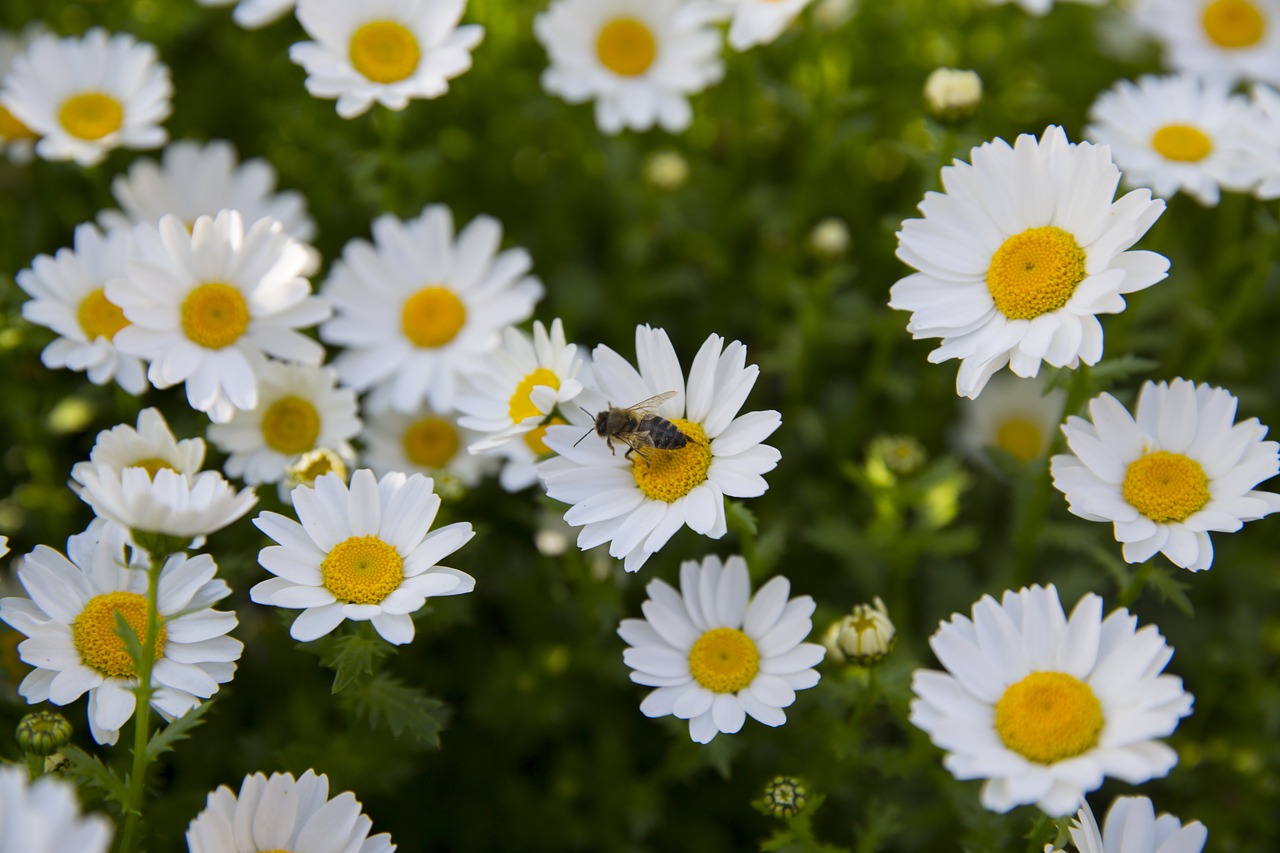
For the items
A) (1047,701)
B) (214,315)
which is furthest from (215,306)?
(1047,701)

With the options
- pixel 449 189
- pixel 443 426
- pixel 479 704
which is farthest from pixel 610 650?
pixel 449 189

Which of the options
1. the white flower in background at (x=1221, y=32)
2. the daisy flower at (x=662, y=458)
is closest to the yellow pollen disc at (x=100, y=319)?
the daisy flower at (x=662, y=458)

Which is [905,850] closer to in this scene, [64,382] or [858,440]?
[858,440]

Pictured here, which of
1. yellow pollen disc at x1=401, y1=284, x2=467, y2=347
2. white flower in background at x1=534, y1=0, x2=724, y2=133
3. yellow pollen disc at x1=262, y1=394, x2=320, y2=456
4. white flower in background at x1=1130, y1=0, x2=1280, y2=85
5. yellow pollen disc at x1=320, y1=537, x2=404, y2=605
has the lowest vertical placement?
yellow pollen disc at x1=320, y1=537, x2=404, y2=605

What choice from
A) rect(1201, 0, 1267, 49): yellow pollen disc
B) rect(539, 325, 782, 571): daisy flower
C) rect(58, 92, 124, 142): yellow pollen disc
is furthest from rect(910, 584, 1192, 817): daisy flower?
rect(58, 92, 124, 142): yellow pollen disc

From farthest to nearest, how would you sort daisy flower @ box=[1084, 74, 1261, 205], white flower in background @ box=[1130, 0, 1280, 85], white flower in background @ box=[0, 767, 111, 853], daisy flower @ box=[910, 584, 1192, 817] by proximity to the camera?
white flower in background @ box=[1130, 0, 1280, 85], daisy flower @ box=[1084, 74, 1261, 205], daisy flower @ box=[910, 584, 1192, 817], white flower in background @ box=[0, 767, 111, 853]

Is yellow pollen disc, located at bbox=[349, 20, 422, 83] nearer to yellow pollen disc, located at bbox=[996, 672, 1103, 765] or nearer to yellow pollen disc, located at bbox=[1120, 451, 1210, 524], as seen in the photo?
yellow pollen disc, located at bbox=[1120, 451, 1210, 524]

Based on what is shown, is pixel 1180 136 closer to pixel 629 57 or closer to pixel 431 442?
pixel 629 57
